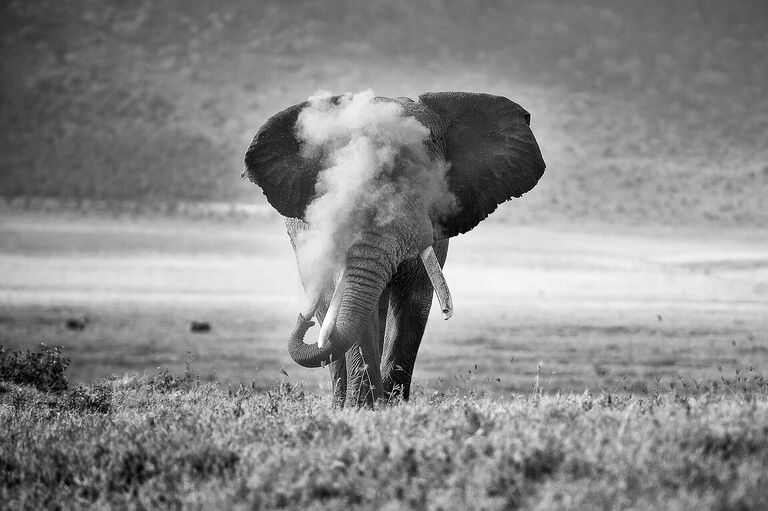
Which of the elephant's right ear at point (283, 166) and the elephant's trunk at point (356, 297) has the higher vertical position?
the elephant's right ear at point (283, 166)

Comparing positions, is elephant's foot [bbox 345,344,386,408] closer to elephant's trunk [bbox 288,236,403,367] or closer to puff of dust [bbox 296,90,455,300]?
elephant's trunk [bbox 288,236,403,367]

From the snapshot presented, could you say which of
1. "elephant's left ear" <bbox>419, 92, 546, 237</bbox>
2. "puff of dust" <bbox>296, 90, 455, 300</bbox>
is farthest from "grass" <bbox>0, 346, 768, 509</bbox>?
"elephant's left ear" <bbox>419, 92, 546, 237</bbox>

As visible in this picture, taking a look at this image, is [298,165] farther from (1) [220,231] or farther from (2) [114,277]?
(1) [220,231]

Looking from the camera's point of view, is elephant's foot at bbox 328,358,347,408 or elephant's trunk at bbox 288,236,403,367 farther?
elephant's foot at bbox 328,358,347,408

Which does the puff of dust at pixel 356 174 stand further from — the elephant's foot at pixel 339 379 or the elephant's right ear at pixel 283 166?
the elephant's foot at pixel 339 379

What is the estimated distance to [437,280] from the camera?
531 inches

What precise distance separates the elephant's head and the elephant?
0.04 ft

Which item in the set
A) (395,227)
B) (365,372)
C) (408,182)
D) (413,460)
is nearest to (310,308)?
(365,372)

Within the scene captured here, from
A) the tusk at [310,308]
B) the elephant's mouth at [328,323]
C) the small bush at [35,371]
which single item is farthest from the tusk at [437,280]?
the small bush at [35,371]

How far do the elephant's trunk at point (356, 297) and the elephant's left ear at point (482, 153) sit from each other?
161 centimetres

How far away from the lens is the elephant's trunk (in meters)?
12.4

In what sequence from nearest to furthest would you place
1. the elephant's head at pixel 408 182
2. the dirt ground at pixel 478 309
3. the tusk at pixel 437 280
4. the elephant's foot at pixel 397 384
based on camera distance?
1. the elephant's head at pixel 408 182
2. the tusk at pixel 437 280
3. the elephant's foot at pixel 397 384
4. the dirt ground at pixel 478 309

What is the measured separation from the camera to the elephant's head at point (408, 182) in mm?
12820

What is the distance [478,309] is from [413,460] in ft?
124
